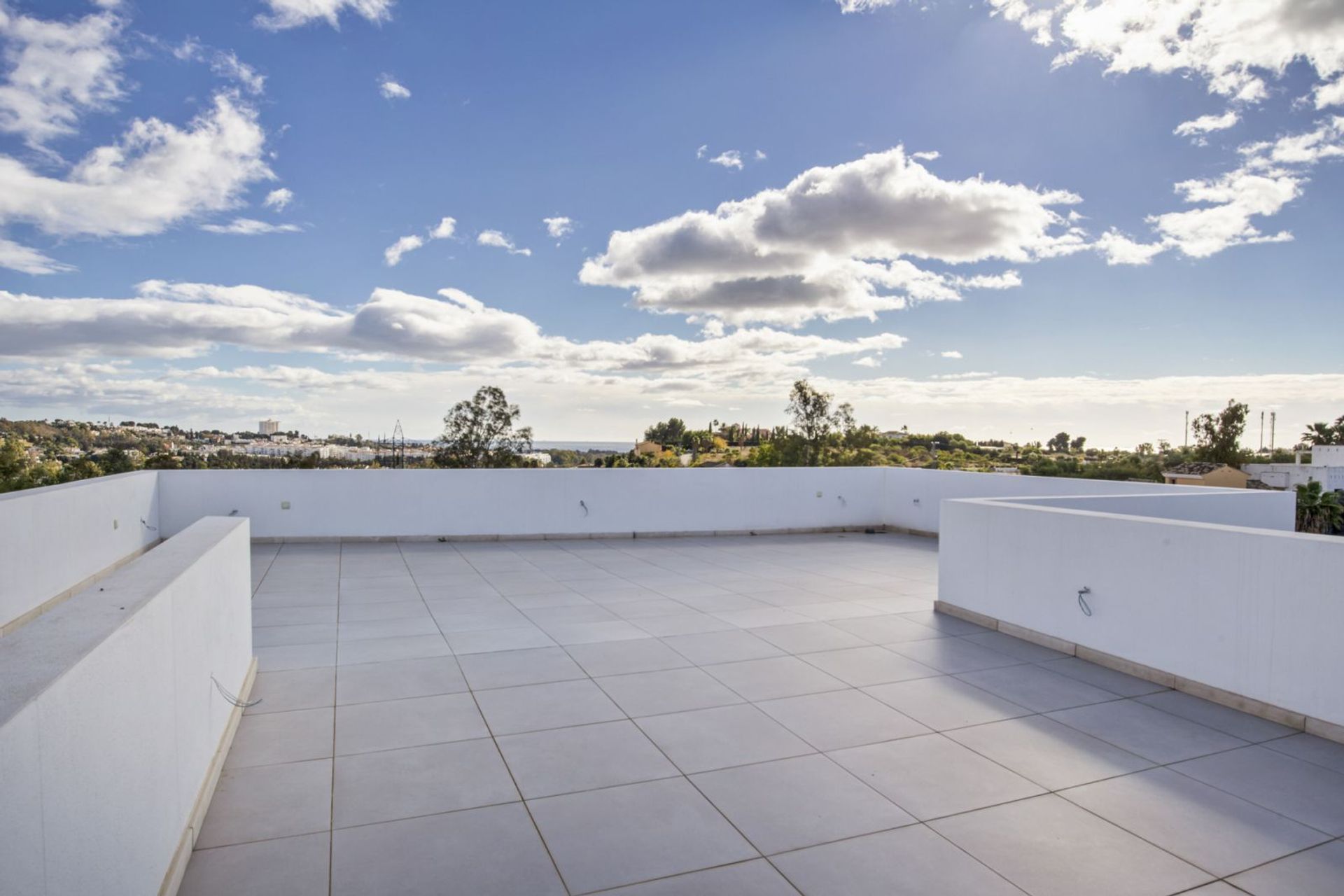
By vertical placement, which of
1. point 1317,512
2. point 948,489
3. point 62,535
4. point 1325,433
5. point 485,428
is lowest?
point 62,535

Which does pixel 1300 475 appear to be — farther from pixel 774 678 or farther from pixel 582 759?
pixel 582 759

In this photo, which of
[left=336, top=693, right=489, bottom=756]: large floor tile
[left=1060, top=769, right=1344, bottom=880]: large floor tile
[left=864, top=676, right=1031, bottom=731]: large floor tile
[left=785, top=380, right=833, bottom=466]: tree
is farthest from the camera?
[left=785, top=380, right=833, bottom=466]: tree

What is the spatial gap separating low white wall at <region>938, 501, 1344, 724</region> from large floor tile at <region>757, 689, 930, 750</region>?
6.00 ft

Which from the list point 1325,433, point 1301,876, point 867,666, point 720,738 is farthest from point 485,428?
point 1325,433

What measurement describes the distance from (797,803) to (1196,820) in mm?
1475

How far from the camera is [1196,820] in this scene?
8.77 feet

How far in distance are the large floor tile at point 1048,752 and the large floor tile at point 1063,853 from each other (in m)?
0.29

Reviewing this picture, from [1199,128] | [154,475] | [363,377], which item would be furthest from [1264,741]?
[363,377]

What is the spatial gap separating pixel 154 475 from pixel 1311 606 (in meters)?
10.7

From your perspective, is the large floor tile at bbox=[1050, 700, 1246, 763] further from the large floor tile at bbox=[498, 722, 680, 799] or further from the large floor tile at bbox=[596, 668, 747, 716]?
the large floor tile at bbox=[498, 722, 680, 799]

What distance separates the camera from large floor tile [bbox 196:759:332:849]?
2490 mm

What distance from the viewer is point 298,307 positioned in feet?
54.9

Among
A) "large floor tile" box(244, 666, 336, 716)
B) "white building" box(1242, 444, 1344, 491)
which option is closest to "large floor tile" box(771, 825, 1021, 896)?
"large floor tile" box(244, 666, 336, 716)

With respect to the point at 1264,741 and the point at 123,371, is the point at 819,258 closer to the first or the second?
the point at 1264,741
